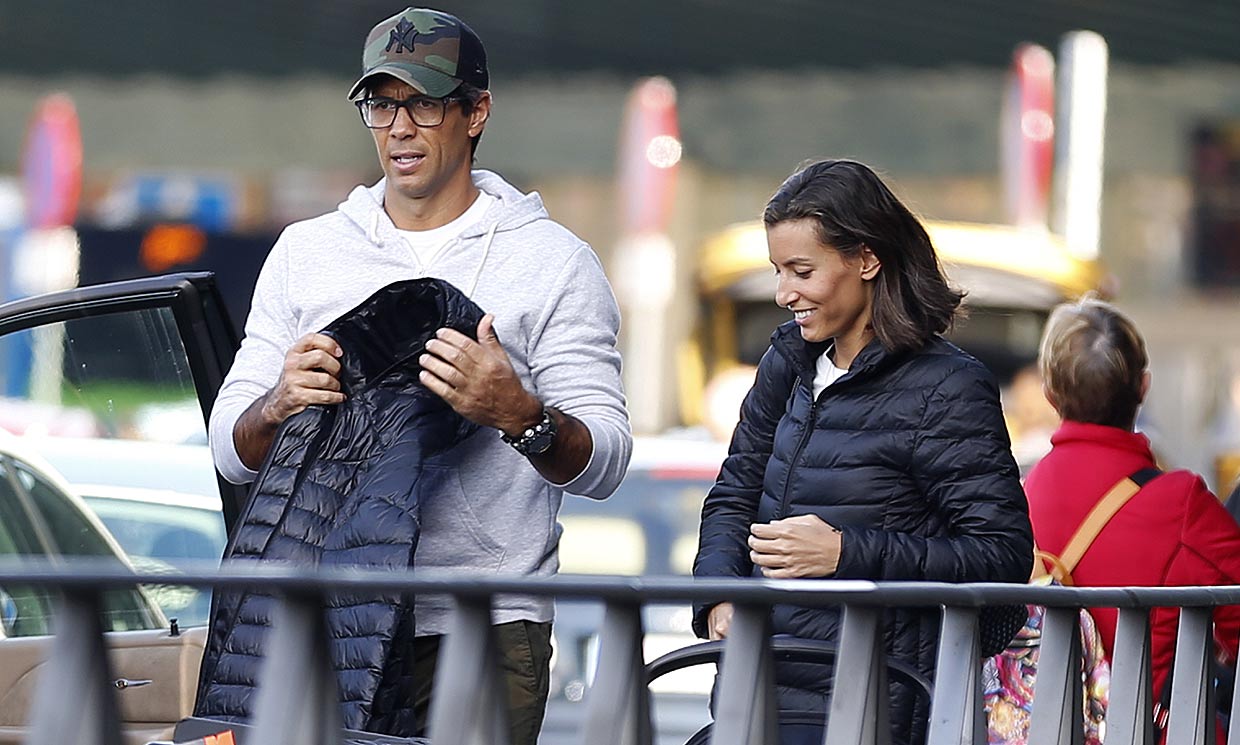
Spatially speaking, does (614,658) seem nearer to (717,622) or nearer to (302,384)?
A: (717,622)

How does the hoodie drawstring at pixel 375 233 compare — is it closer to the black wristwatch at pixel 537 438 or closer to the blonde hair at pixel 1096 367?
the black wristwatch at pixel 537 438

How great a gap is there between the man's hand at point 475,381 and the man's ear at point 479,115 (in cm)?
47

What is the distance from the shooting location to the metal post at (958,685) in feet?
9.09

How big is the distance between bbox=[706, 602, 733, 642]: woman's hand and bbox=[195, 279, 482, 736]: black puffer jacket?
1.49 ft

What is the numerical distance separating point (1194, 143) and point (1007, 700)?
21.3 meters

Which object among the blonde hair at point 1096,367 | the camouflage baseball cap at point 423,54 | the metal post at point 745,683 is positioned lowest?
the metal post at point 745,683

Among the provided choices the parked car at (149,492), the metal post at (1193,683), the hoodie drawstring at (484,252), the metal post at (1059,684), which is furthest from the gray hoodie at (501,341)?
the metal post at (1193,683)

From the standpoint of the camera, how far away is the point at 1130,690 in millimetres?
3068

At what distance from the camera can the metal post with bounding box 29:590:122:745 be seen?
1969 mm

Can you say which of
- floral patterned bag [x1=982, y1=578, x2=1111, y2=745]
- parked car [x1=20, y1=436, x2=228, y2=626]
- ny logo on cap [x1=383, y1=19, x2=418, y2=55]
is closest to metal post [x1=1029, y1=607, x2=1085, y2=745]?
floral patterned bag [x1=982, y1=578, x2=1111, y2=745]

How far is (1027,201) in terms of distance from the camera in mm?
16469

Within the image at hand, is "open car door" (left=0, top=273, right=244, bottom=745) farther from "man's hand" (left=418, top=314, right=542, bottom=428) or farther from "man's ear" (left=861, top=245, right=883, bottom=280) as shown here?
"man's ear" (left=861, top=245, right=883, bottom=280)

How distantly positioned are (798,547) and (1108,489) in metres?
1.39

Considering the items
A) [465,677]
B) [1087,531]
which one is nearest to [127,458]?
[1087,531]
